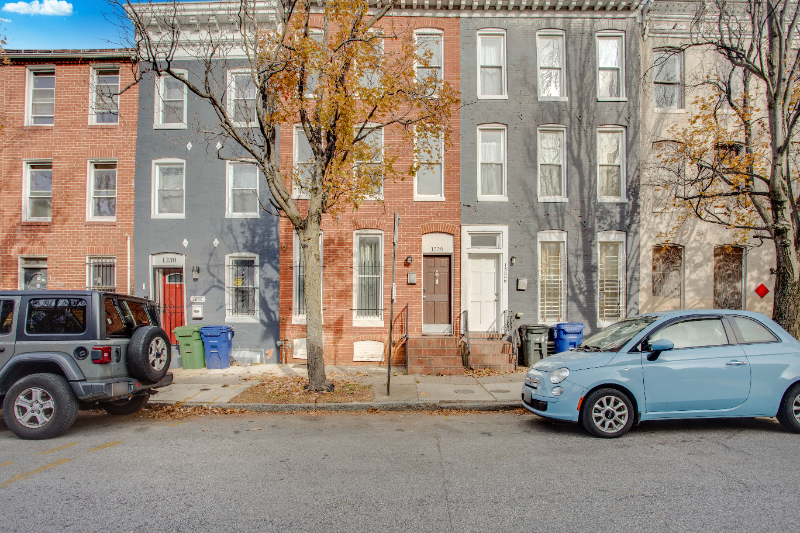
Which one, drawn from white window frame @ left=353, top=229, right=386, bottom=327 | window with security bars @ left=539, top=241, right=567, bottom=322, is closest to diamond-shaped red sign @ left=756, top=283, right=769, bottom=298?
window with security bars @ left=539, top=241, right=567, bottom=322

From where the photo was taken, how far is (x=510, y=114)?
13.1 metres

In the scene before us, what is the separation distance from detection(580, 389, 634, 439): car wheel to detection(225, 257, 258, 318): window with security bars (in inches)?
370

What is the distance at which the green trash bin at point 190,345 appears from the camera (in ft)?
39.3

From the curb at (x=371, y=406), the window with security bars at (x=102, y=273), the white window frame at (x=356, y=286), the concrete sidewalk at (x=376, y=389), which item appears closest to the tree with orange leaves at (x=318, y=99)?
the curb at (x=371, y=406)

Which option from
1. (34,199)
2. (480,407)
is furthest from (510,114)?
(34,199)

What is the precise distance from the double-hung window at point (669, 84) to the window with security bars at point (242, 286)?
12.3m

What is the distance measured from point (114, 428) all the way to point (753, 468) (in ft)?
27.0

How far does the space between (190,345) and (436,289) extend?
6543 millimetres

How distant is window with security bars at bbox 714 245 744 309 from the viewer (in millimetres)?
13398

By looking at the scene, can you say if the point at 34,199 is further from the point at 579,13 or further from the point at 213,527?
the point at 579,13

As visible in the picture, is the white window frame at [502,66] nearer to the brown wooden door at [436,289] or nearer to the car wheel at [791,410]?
the brown wooden door at [436,289]

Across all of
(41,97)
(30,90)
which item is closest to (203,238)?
(41,97)

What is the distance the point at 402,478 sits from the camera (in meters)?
4.91

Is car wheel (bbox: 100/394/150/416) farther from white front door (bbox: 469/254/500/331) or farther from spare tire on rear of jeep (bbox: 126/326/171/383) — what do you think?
white front door (bbox: 469/254/500/331)
